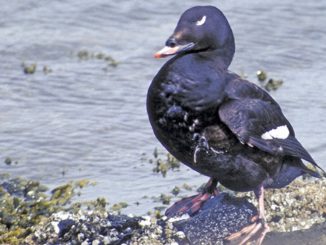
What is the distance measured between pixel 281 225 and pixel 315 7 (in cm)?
536

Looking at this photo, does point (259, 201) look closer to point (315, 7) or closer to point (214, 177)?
point (214, 177)

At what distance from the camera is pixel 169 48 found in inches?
231

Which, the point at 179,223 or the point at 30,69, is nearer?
the point at 179,223

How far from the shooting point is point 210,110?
588 cm

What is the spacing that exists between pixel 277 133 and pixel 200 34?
80 cm

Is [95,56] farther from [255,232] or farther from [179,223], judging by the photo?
[255,232]

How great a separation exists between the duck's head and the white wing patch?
535 mm

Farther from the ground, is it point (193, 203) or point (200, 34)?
point (200, 34)

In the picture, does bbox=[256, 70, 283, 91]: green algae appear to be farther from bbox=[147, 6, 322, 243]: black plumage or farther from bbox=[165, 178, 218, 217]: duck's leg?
bbox=[147, 6, 322, 243]: black plumage

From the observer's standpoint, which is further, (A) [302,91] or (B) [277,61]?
(B) [277,61]

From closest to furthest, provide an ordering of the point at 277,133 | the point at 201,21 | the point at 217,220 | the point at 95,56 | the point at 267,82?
the point at 201,21
the point at 217,220
the point at 277,133
the point at 267,82
the point at 95,56

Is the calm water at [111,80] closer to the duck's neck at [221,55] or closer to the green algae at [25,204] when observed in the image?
the green algae at [25,204]

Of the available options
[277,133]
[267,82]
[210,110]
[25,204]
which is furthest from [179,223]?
[267,82]

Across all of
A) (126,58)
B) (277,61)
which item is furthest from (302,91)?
(126,58)
